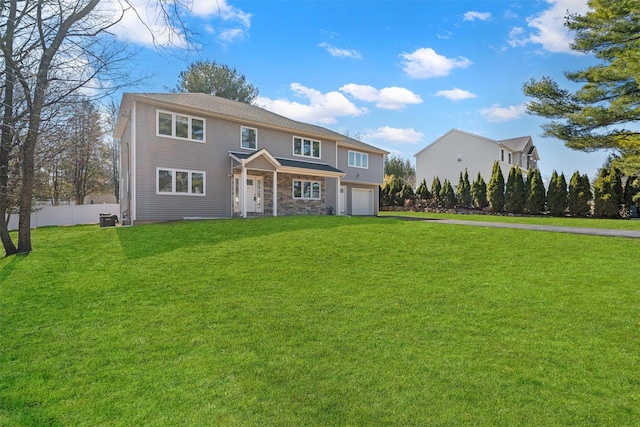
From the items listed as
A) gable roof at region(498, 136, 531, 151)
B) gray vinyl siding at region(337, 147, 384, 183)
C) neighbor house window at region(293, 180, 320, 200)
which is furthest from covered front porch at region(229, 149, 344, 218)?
gable roof at region(498, 136, 531, 151)

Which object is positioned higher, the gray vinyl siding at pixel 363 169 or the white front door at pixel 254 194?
the gray vinyl siding at pixel 363 169

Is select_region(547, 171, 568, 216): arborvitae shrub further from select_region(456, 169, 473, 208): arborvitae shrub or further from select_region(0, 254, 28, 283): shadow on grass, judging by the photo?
select_region(0, 254, 28, 283): shadow on grass

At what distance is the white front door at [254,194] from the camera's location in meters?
16.8

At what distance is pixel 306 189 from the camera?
62.5ft

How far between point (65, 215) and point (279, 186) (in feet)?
45.3

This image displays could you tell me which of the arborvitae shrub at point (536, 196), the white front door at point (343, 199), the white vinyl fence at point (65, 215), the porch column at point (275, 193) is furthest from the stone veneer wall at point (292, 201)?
the arborvitae shrub at point (536, 196)

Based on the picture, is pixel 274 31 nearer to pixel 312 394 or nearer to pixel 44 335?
pixel 44 335

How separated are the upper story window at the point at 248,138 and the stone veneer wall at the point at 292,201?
2.02 meters

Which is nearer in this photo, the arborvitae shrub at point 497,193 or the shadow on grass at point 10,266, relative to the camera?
the shadow on grass at point 10,266

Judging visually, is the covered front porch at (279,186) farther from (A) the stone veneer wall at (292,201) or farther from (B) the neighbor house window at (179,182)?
(B) the neighbor house window at (179,182)

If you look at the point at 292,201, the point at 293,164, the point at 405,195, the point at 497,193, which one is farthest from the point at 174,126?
the point at 405,195

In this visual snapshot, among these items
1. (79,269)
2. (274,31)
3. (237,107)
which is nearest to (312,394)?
(79,269)

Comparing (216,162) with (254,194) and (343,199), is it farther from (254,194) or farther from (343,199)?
(343,199)

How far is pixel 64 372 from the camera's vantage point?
3230 millimetres
